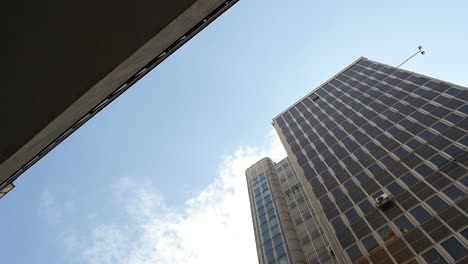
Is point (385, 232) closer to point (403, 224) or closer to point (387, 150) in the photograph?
point (403, 224)

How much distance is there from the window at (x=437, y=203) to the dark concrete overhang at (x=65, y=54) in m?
32.8

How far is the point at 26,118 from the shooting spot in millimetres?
4344

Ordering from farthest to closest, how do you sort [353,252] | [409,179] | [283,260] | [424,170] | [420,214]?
1. [283,260]
2. [409,179]
3. [424,170]
4. [353,252]
5. [420,214]

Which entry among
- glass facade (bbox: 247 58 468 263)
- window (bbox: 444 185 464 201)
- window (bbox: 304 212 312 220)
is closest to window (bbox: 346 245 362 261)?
glass facade (bbox: 247 58 468 263)

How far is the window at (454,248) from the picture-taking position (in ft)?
85.0

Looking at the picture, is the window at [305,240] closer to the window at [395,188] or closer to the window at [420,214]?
the window at [395,188]

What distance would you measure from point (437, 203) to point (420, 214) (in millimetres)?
1838

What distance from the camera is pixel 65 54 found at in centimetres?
416

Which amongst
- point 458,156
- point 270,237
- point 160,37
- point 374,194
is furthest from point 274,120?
point 160,37

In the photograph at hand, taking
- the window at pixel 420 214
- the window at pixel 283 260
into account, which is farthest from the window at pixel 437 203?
the window at pixel 283 260

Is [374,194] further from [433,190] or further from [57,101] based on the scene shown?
[57,101]

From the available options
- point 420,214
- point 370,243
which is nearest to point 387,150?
point 420,214

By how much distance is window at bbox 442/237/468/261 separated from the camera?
25.9m

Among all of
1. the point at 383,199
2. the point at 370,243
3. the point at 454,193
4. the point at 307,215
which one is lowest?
the point at 370,243
